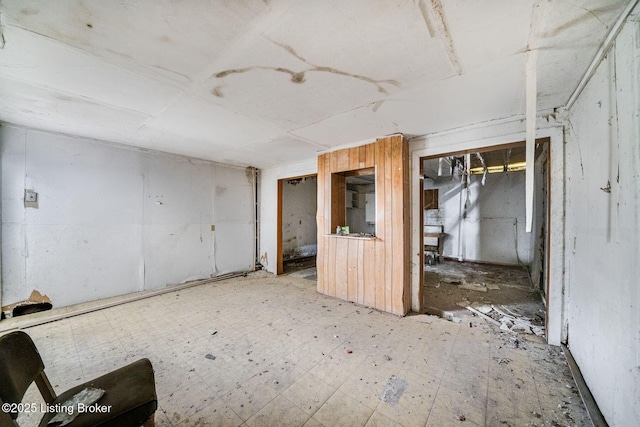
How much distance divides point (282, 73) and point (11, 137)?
12.7ft

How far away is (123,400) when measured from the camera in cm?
114

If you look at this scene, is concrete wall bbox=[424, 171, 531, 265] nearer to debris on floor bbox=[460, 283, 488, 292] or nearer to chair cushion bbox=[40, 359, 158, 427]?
debris on floor bbox=[460, 283, 488, 292]

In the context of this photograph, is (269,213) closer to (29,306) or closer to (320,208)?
(320,208)

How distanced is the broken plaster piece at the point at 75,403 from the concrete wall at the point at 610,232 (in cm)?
267

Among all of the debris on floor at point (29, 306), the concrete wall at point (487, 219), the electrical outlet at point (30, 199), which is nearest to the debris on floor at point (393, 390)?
the debris on floor at point (29, 306)

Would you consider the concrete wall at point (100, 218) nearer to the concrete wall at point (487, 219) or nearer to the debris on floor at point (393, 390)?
the debris on floor at point (393, 390)

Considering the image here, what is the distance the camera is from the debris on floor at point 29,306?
9.70ft

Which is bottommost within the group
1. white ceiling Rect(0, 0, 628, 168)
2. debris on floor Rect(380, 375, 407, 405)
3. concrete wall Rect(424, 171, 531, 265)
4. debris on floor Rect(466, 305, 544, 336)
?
debris on floor Rect(380, 375, 407, 405)

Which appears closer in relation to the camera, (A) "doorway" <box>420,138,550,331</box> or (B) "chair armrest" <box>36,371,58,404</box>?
(B) "chair armrest" <box>36,371,58,404</box>

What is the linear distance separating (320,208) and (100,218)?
3.50 metres

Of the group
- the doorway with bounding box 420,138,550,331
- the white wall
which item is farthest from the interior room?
the white wall

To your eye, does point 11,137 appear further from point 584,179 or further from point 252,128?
point 584,179

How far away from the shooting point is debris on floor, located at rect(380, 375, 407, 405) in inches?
66.2

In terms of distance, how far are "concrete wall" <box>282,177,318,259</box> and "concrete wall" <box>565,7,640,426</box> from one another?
5.75 m
